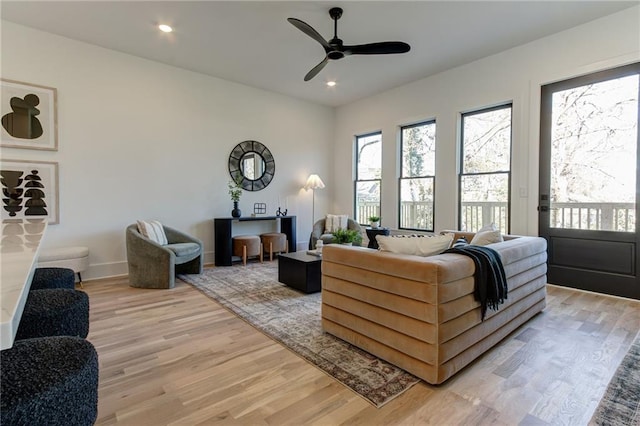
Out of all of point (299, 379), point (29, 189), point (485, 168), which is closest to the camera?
point (299, 379)

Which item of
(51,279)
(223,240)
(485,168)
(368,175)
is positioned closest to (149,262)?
(223,240)

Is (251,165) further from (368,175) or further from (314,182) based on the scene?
(368,175)

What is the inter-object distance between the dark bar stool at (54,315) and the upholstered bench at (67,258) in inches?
107

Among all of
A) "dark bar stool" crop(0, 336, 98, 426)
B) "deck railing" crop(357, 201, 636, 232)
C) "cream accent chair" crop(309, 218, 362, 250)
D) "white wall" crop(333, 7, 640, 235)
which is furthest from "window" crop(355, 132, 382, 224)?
"dark bar stool" crop(0, 336, 98, 426)

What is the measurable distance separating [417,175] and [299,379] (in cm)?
451

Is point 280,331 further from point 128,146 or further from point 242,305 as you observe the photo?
point 128,146

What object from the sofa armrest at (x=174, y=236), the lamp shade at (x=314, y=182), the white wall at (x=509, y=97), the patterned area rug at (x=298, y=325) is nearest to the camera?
the patterned area rug at (x=298, y=325)

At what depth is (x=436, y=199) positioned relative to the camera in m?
5.29

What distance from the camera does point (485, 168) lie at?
476 centimetres

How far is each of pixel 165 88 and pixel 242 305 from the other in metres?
3.66

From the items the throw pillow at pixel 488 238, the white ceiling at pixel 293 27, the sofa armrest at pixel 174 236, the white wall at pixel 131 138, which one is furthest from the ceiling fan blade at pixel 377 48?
the sofa armrest at pixel 174 236

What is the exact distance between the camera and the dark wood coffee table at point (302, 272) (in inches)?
146

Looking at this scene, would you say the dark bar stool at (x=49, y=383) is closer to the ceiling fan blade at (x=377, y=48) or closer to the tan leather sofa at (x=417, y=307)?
the tan leather sofa at (x=417, y=307)

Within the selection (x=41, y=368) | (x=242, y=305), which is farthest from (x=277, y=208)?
(x=41, y=368)
